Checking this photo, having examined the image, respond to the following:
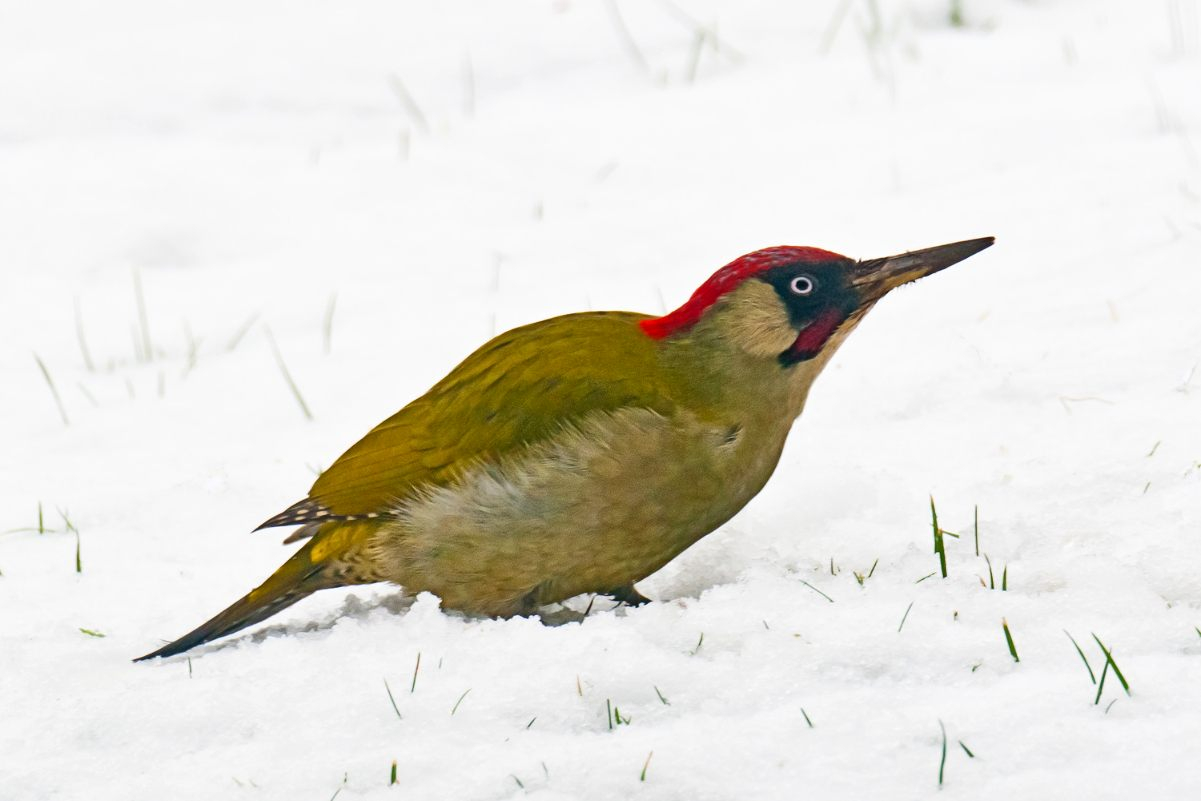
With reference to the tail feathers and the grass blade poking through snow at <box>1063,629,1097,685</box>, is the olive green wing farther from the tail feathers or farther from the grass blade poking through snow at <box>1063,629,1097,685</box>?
the grass blade poking through snow at <box>1063,629,1097,685</box>

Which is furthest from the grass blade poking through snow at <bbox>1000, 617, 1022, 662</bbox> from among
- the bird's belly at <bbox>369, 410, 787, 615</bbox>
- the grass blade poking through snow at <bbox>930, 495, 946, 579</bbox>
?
the bird's belly at <bbox>369, 410, 787, 615</bbox>

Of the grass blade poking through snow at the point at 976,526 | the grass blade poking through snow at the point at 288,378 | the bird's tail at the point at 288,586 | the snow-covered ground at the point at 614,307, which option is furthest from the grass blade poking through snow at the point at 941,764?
the grass blade poking through snow at the point at 288,378

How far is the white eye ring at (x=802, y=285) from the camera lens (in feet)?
11.6

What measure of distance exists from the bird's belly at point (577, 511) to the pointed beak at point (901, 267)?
17.0 inches

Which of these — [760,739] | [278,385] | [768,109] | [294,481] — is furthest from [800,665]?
[768,109]

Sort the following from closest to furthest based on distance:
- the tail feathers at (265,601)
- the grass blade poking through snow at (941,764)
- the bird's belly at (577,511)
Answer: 1. the grass blade poking through snow at (941,764)
2. the bird's belly at (577,511)
3. the tail feathers at (265,601)

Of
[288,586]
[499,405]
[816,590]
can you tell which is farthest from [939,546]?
[288,586]

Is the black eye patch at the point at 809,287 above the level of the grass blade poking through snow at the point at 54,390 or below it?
above

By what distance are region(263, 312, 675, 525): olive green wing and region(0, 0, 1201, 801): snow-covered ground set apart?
0.30 meters

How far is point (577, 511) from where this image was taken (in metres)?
3.36

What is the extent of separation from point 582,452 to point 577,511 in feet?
0.41

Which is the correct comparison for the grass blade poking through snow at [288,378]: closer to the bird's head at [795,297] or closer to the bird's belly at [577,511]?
the bird's belly at [577,511]

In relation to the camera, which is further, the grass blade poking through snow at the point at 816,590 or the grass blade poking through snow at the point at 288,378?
the grass blade poking through snow at the point at 288,378

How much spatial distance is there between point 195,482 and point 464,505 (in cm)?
124
